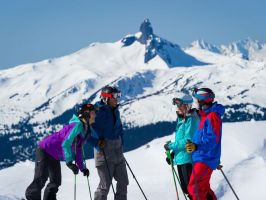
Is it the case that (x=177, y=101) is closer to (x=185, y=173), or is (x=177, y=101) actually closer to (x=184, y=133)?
(x=184, y=133)

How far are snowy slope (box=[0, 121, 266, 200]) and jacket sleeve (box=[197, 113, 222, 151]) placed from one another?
745 cm

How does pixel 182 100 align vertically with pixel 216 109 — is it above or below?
above

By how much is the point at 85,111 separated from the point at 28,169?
41.4 feet

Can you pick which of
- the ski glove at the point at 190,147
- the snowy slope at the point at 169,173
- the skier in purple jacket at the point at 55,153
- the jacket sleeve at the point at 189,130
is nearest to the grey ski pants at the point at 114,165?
the skier in purple jacket at the point at 55,153

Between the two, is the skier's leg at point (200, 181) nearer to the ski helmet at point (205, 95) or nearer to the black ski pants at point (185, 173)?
the black ski pants at point (185, 173)

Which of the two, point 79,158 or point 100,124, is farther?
point 100,124

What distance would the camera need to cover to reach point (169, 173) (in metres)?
19.7

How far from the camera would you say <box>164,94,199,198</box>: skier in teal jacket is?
954 centimetres

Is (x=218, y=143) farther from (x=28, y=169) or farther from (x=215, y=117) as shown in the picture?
(x=28, y=169)

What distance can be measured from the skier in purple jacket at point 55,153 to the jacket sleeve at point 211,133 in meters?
2.17

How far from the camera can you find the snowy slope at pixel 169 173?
57.0 ft

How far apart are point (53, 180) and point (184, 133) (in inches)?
109

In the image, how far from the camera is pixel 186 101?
9.48m

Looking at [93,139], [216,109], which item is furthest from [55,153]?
[216,109]
